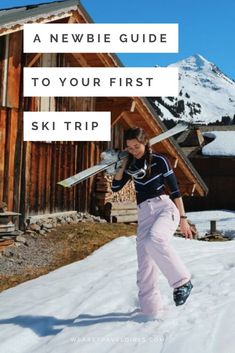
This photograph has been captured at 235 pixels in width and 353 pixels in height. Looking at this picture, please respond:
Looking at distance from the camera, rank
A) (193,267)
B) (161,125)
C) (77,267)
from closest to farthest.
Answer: (193,267), (77,267), (161,125)

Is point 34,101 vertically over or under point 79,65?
under

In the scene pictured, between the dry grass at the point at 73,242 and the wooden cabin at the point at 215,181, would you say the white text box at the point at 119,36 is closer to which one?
the dry grass at the point at 73,242

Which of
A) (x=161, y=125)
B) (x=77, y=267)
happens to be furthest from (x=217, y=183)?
(x=77, y=267)

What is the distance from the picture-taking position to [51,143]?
11.0 meters

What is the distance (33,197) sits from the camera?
10.4m

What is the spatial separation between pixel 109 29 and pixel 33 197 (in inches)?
149

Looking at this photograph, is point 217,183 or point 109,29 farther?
point 217,183

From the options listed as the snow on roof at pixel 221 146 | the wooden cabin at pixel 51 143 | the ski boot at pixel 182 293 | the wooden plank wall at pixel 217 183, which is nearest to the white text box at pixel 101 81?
the wooden cabin at pixel 51 143

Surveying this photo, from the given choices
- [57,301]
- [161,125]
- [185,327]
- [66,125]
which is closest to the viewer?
[185,327]

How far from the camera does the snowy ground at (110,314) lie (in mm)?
3854

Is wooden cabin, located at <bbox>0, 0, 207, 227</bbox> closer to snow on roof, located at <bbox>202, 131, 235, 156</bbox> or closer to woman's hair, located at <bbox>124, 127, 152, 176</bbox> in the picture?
woman's hair, located at <bbox>124, 127, 152, 176</bbox>

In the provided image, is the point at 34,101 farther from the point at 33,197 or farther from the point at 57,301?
the point at 57,301

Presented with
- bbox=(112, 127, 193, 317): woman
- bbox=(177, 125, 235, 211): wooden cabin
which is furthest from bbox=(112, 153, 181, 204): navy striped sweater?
bbox=(177, 125, 235, 211): wooden cabin

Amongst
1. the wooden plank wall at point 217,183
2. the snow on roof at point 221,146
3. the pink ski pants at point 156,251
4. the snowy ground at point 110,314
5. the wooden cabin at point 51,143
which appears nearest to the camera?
the snowy ground at point 110,314
